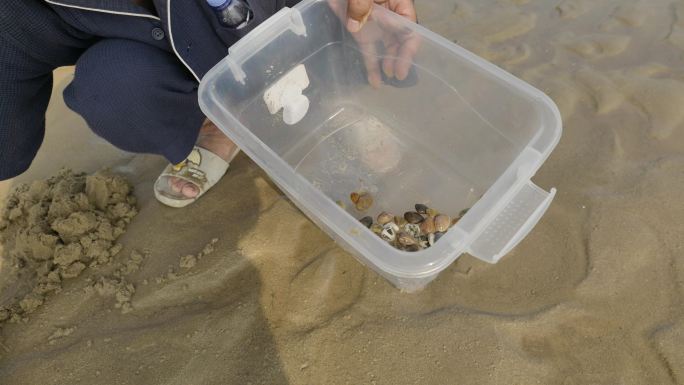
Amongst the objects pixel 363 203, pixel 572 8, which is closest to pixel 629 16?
pixel 572 8

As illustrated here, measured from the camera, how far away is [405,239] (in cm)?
99

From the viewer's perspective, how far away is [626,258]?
100cm

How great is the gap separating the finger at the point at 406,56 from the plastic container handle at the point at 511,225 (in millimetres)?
453

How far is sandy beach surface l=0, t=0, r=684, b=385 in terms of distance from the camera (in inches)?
36.5

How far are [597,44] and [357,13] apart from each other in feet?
2.79

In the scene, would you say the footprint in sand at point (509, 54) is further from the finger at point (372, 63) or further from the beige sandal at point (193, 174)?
the beige sandal at point (193, 174)

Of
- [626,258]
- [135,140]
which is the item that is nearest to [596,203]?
[626,258]

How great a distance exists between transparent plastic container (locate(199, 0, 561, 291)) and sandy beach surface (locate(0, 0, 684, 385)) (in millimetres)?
112

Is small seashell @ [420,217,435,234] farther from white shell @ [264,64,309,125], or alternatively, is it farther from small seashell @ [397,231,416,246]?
white shell @ [264,64,309,125]

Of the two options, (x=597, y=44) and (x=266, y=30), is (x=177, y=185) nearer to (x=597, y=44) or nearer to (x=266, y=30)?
(x=266, y=30)

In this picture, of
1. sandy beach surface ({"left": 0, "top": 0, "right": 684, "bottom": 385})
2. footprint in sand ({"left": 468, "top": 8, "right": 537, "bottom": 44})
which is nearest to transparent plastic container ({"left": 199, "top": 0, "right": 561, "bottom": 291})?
sandy beach surface ({"left": 0, "top": 0, "right": 684, "bottom": 385})

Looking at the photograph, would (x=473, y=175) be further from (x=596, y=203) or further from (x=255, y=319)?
(x=255, y=319)

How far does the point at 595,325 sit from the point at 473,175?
16.9 inches

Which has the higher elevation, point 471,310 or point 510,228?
point 510,228
